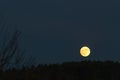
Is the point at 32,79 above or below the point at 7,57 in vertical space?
below

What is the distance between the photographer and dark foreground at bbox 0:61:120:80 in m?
10.3

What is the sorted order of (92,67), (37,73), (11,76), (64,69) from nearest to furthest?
(11,76) → (37,73) → (64,69) → (92,67)

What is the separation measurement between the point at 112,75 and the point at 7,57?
320 centimetres

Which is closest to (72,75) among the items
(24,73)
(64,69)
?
(64,69)

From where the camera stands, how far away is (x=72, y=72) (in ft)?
39.8

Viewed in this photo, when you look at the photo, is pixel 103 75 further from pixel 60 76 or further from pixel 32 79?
pixel 32 79

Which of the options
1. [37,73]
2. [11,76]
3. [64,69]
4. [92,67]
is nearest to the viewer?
[11,76]

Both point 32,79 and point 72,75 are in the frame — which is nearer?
point 32,79

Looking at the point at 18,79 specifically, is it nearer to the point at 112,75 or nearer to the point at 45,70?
the point at 45,70

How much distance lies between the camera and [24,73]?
10227mm

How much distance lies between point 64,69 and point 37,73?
4.80ft

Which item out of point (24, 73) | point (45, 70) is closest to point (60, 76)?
point (45, 70)

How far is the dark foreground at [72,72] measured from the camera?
406 inches

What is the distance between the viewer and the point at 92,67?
12570 millimetres
